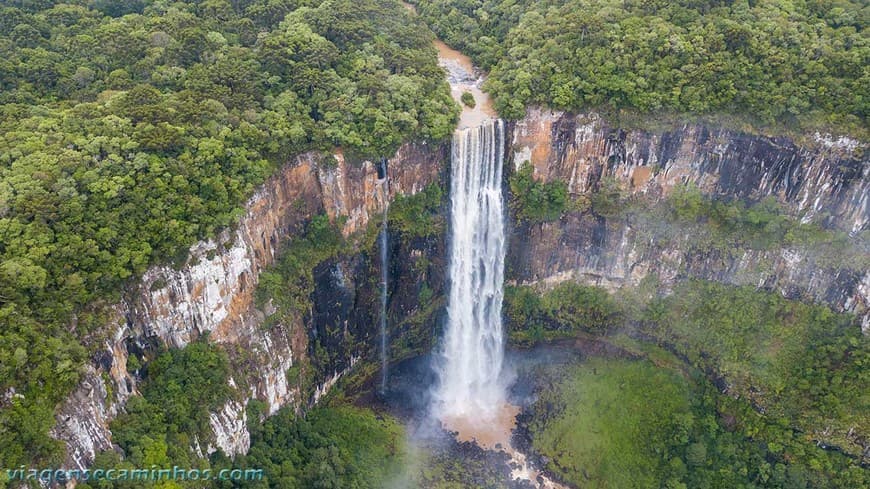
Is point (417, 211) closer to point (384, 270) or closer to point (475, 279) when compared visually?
point (384, 270)

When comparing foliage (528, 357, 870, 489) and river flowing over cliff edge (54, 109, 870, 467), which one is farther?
foliage (528, 357, 870, 489)

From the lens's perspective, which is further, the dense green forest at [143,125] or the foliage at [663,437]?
the foliage at [663,437]

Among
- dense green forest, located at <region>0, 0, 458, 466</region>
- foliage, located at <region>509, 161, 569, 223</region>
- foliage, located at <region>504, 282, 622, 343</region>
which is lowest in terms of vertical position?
foliage, located at <region>504, 282, 622, 343</region>

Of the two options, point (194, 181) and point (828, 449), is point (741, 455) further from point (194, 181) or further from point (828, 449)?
point (194, 181)

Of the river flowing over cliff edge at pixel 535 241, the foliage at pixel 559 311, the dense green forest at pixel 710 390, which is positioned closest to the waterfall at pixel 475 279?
the river flowing over cliff edge at pixel 535 241

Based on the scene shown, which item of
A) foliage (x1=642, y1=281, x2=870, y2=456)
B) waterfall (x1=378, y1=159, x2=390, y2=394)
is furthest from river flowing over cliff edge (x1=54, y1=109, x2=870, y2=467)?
foliage (x1=642, y1=281, x2=870, y2=456)

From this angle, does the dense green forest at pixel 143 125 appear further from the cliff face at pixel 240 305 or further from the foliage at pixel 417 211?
the foliage at pixel 417 211

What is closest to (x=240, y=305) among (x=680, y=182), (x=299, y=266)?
(x=299, y=266)

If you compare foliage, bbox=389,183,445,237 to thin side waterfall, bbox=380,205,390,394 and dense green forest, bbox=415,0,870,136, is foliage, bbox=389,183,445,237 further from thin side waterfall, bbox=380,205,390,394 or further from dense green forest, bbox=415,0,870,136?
dense green forest, bbox=415,0,870,136
